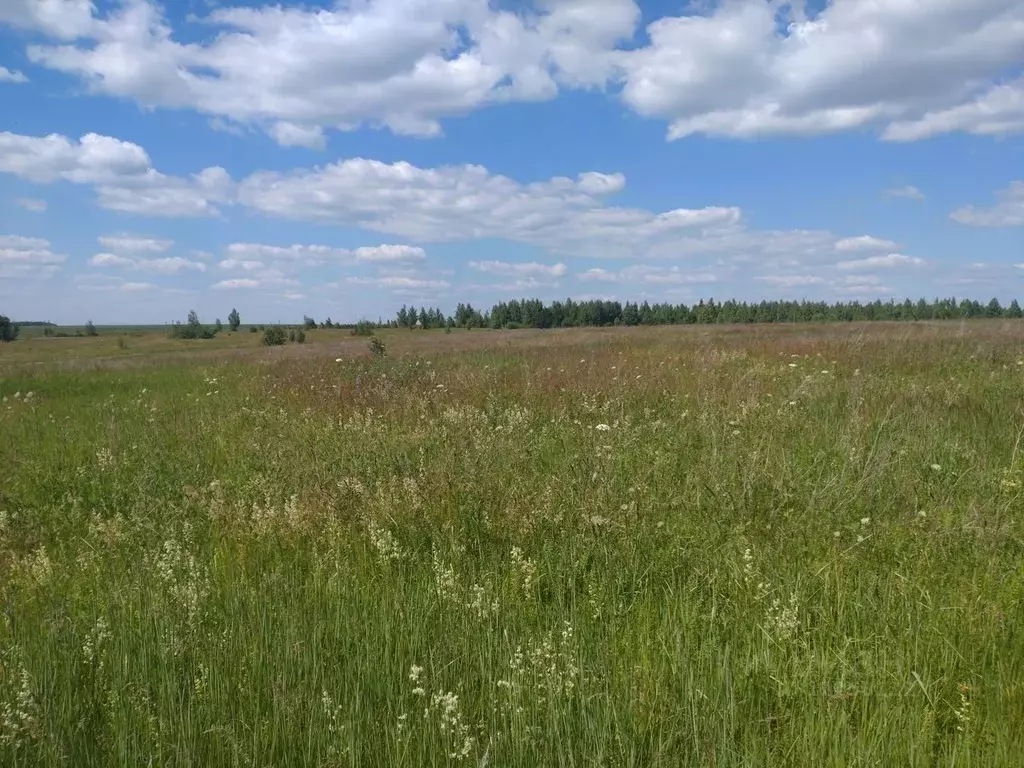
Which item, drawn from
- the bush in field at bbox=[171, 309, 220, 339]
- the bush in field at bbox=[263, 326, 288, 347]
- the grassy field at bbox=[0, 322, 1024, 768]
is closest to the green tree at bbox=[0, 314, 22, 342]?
the bush in field at bbox=[171, 309, 220, 339]

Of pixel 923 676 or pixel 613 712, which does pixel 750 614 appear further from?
pixel 613 712

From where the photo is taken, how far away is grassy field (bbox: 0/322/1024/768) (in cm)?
201

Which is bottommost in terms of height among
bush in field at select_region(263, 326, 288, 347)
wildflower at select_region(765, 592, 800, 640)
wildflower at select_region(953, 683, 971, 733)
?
wildflower at select_region(953, 683, 971, 733)

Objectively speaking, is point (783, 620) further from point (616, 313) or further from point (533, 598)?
point (616, 313)

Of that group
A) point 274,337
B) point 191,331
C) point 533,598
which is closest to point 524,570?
point 533,598

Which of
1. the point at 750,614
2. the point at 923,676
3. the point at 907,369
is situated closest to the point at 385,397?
the point at 750,614

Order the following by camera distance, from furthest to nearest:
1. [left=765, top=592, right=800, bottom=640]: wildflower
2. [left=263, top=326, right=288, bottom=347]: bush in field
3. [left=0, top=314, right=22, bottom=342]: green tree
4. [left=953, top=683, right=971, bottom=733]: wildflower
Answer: [left=0, top=314, right=22, bottom=342]: green tree → [left=263, top=326, right=288, bottom=347]: bush in field → [left=765, top=592, right=800, bottom=640]: wildflower → [left=953, top=683, right=971, bottom=733]: wildflower

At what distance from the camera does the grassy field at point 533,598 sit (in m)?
2.01

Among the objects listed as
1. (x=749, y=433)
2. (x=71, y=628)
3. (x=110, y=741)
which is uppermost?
(x=749, y=433)

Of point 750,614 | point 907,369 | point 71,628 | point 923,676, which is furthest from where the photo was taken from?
point 907,369

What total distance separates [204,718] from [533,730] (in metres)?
1.13

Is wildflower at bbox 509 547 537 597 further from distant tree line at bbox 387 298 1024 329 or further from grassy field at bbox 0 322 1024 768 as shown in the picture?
distant tree line at bbox 387 298 1024 329

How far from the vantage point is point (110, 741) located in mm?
2051

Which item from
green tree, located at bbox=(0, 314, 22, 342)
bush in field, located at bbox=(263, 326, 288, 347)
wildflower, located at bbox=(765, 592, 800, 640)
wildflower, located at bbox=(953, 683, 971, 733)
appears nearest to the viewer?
wildflower, located at bbox=(953, 683, 971, 733)
